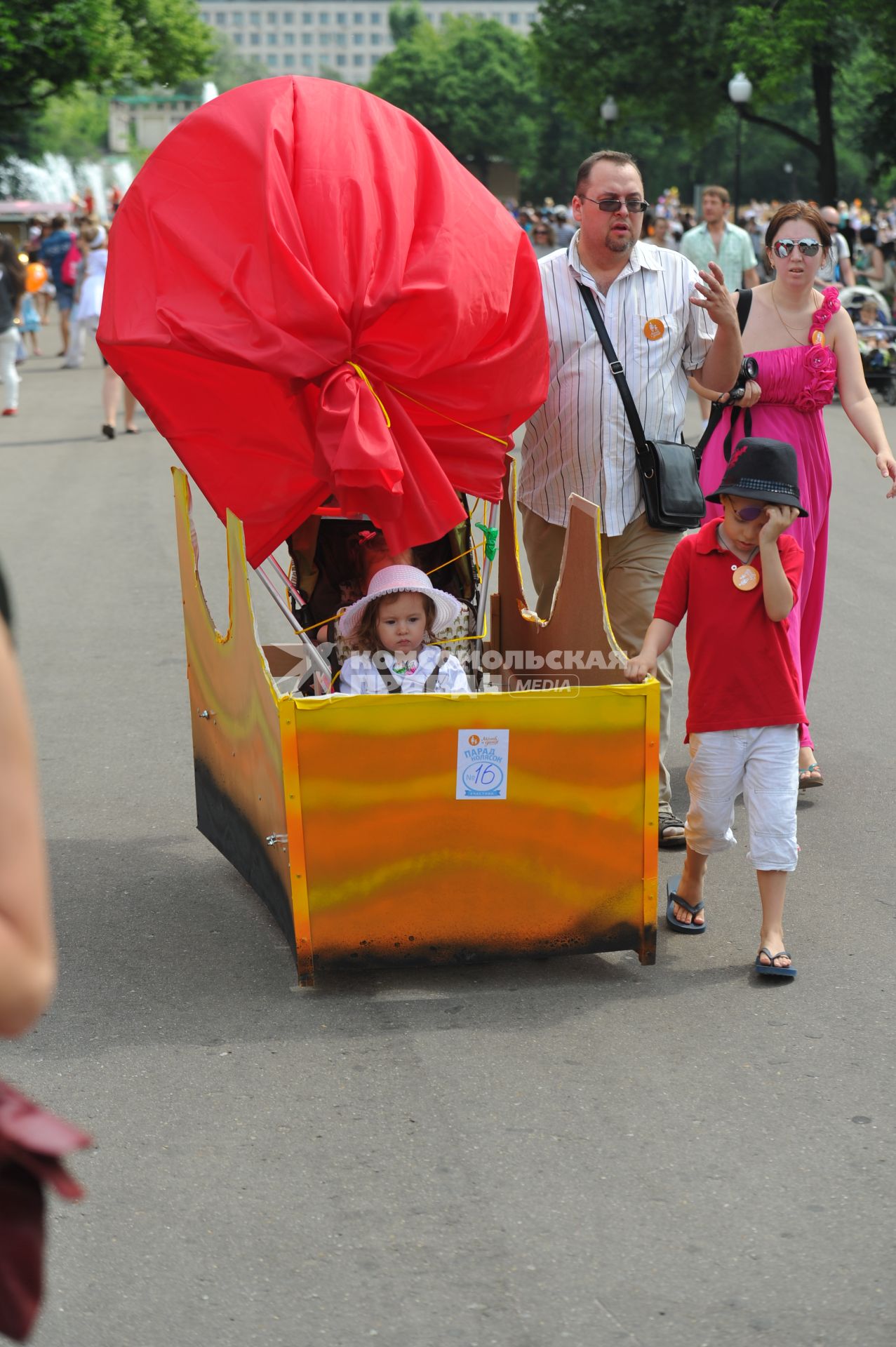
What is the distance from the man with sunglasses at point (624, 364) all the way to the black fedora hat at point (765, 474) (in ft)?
3.82

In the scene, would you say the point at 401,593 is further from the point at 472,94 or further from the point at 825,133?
the point at 472,94

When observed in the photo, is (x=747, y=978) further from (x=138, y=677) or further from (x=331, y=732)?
(x=138, y=677)

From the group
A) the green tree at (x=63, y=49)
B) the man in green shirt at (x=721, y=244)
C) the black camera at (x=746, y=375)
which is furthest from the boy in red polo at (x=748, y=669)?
the green tree at (x=63, y=49)

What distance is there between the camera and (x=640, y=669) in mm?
4961

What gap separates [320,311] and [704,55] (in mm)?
44408

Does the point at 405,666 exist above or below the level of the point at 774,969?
above

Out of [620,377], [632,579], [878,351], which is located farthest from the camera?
[878,351]

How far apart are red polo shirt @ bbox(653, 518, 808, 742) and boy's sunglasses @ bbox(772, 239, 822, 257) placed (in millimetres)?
1752

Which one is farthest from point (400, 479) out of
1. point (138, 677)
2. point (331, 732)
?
point (138, 677)

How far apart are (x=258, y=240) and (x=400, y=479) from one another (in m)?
0.84

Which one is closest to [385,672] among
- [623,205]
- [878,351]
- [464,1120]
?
[464,1120]

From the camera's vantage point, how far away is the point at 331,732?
15.4 feet

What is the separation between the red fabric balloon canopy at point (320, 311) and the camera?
16.2ft

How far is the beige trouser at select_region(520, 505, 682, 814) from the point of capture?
20.4ft
